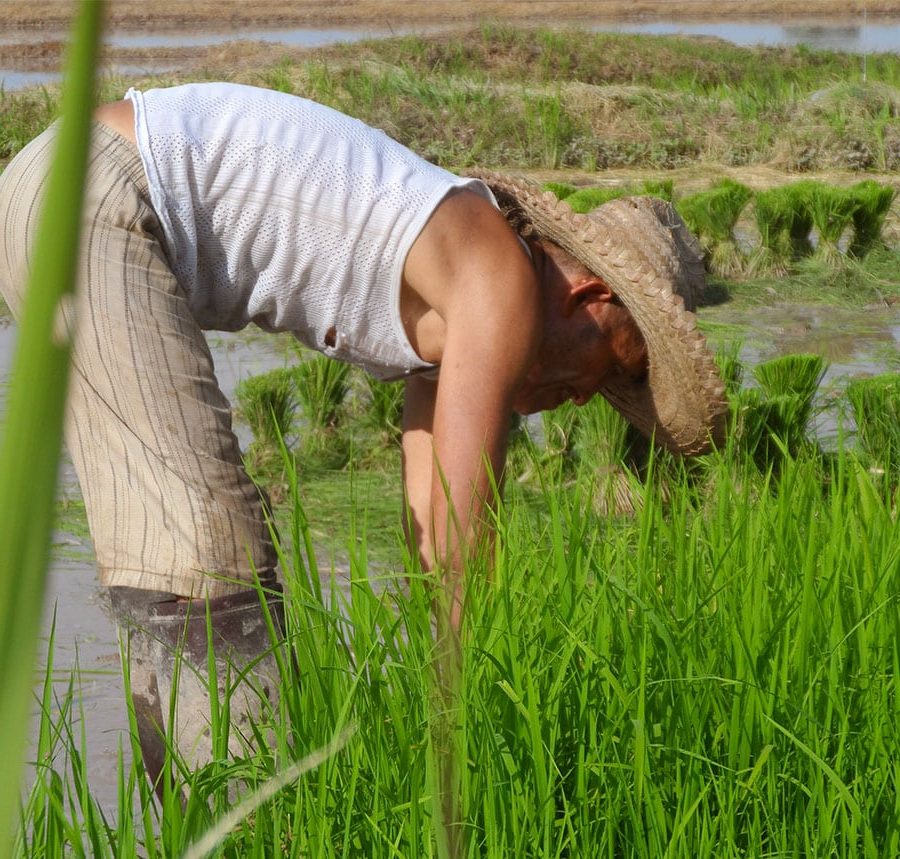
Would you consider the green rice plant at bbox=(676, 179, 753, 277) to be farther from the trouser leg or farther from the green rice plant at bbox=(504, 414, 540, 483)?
the trouser leg

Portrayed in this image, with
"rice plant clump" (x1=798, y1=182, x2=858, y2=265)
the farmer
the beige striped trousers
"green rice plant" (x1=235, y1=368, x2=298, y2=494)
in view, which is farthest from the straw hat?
"rice plant clump" (x1=798, y1=182, x2=858, y2=265)

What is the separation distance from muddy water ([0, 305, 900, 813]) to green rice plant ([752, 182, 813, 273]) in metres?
0.62

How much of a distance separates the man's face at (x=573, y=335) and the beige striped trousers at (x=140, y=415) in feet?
1.80

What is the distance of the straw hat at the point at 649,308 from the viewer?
2.02 metres

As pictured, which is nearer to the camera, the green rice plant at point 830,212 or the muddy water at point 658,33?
the green rice plant at point 830,212

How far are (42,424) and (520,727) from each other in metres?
1.21

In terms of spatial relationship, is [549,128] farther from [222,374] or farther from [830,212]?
[222,374]

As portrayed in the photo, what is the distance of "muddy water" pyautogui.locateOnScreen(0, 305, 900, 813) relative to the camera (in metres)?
2.54

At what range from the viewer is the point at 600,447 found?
3.73m

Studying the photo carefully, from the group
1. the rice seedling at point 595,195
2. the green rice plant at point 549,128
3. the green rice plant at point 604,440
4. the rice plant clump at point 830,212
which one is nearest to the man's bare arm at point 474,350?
the green rice plant at point 604,440

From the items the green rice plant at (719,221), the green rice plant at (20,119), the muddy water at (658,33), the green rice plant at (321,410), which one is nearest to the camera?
the green rice plant at (321,410)

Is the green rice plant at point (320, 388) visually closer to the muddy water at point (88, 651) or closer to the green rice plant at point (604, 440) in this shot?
the muddy water at point (88, 651)

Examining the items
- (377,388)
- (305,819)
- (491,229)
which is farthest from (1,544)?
(377,388)

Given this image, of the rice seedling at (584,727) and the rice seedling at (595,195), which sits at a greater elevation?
the rice seedling at (595,195)
